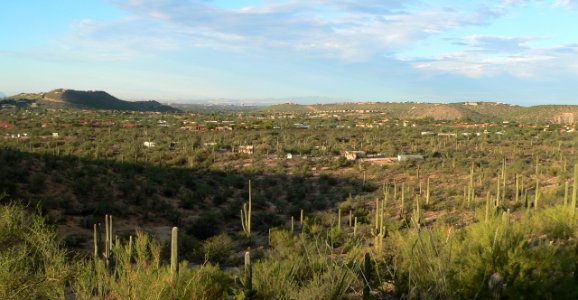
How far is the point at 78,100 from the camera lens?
16038 centimetres

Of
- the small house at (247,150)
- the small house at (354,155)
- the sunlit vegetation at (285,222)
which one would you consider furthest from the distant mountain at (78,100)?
the small house at (354,155)

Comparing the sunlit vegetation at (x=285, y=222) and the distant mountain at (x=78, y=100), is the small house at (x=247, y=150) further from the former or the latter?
the distant mountain at (x=78, y=100)

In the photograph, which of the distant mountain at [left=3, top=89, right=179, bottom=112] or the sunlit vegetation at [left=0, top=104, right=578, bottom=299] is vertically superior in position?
the distant mountain at [left=3, top=89, right=179, bottom=112]

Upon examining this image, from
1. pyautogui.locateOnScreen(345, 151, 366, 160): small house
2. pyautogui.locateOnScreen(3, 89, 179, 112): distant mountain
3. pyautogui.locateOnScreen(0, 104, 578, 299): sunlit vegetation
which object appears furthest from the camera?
pyautogui.locateOnScreen(3, 89, 179, 112): distant mountain

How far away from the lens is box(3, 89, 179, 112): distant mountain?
147m

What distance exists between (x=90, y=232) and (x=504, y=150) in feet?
136

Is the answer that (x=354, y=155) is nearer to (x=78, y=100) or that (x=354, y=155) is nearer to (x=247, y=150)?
(x=247, y=150)

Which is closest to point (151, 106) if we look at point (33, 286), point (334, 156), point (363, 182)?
point (334, 156)

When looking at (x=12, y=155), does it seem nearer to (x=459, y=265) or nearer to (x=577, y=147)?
(x=459, y=265)

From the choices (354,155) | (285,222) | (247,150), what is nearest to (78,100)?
(247,150)

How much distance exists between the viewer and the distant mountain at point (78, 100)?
481 ft

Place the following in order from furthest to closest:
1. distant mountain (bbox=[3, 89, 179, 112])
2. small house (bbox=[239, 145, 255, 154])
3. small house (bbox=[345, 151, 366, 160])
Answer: distant mountain (bbox=[3, 89, 179, 112]) < small house (bbox=[239, 145, 255, 154]) < small house (bbox=[345, 151, 366, 160])

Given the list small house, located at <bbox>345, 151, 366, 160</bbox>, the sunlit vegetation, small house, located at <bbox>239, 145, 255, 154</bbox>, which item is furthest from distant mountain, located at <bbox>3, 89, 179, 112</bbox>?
small house, located at <bbox>345, 151, 366, 160</bbox>

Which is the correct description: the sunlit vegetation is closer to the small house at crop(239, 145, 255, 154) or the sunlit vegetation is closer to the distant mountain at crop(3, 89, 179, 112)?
the small house at crop(239, 145, 255, 154)
